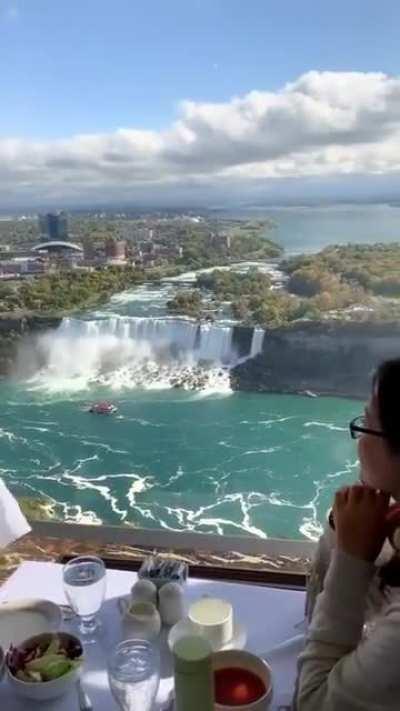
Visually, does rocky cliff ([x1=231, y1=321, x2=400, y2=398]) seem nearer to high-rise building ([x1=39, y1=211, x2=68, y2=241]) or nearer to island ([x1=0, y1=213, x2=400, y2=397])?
island ([x1=0, y1=213, x2=400, y2=397])

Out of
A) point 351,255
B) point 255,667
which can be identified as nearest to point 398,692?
point 255,667

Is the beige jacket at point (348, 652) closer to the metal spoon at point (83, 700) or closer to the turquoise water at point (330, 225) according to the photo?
the metal spoon at point (83, 700)

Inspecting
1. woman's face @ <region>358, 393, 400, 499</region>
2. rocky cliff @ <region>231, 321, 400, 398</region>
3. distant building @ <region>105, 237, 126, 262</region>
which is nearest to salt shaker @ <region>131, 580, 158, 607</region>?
woman's face @ <region>358, 393, 400, 499</region>

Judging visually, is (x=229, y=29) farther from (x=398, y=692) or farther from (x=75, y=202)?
(x=398, y=692)

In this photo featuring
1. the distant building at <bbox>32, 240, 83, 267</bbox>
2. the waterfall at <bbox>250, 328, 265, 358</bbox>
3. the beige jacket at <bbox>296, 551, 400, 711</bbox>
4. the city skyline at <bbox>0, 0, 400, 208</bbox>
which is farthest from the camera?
the distant building at <bbox>32, 240, 83, 267</bbox>

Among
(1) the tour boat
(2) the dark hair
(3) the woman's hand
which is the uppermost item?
(2) the dark hair

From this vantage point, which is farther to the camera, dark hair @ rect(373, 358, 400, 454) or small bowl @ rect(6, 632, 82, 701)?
small bowl @ rect(6, 632, 82, 701)

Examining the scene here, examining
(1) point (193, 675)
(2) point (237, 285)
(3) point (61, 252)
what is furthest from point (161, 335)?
(1) point (193, 675)
